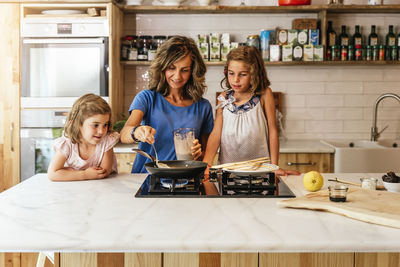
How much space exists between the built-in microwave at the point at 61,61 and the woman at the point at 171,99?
138cm

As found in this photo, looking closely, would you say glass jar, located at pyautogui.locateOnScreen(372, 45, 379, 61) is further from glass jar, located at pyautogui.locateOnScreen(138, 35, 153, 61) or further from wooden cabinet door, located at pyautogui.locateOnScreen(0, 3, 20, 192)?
wooden cabinet door, located at pyautogui.locateOnScreen(0, 3, 20, 192)

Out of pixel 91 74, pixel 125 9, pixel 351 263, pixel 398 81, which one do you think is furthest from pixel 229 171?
pixel 398 81

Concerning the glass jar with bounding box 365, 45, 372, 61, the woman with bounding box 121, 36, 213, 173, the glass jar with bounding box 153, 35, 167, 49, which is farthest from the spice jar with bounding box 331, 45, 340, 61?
the woman with bounding box 121, 36, 213, 173

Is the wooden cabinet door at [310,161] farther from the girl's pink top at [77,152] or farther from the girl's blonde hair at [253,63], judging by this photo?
the girl's pink top at [77,152]

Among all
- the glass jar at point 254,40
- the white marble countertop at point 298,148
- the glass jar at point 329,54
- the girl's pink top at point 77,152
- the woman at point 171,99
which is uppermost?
the glass jar at point 254,40

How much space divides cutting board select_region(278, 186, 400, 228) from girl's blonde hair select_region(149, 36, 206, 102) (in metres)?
0.96

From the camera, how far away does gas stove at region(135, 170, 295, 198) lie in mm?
1731

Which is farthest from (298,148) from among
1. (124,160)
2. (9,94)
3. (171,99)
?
(9,94)

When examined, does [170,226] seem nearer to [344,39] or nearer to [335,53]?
[335,53]

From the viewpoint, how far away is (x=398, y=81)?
424 centimetres

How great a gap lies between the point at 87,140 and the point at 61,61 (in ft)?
5.83

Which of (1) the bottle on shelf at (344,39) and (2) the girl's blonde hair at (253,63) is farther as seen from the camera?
(1) the bottle on shelf at (344,39)

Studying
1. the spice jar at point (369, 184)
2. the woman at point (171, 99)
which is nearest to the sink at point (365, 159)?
the woman at point (171, 99)

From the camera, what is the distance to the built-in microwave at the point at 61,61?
12.1ft
